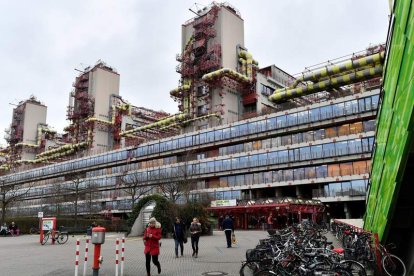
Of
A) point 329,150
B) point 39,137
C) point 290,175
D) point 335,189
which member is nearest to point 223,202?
point 290,175

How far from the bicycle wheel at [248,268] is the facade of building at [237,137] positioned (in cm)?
4052

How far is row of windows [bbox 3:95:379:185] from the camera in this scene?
172ft

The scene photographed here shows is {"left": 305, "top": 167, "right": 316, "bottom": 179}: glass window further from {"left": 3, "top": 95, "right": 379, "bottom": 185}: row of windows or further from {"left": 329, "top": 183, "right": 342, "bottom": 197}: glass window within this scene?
{"left": 3, "top": 95, "right": 379, "bottom": 185}: row of windows

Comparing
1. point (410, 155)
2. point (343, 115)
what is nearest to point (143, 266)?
point (410, 155)

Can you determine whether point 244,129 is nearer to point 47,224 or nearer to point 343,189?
point 343,189

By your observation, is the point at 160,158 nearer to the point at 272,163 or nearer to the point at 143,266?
the point at 272,163

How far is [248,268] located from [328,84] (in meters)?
53.3

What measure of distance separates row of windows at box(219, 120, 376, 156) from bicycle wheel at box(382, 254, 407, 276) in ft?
138

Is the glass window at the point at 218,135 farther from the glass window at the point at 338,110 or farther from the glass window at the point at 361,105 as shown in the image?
the glass window at the point at 361,105

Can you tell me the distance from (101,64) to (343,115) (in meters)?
81.0

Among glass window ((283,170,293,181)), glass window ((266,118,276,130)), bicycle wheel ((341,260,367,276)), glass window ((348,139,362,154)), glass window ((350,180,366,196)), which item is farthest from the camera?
glass window ((266,118,276,130))

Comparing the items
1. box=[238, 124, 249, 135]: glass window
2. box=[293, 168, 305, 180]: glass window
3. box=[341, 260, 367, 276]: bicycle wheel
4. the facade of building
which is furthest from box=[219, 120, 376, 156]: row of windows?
box=[341, 260, 367, 276]: bicycle wheel

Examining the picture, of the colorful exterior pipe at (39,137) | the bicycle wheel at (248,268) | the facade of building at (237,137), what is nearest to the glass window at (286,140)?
the facade of building at (237,137)

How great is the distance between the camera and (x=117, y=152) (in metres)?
87.6
